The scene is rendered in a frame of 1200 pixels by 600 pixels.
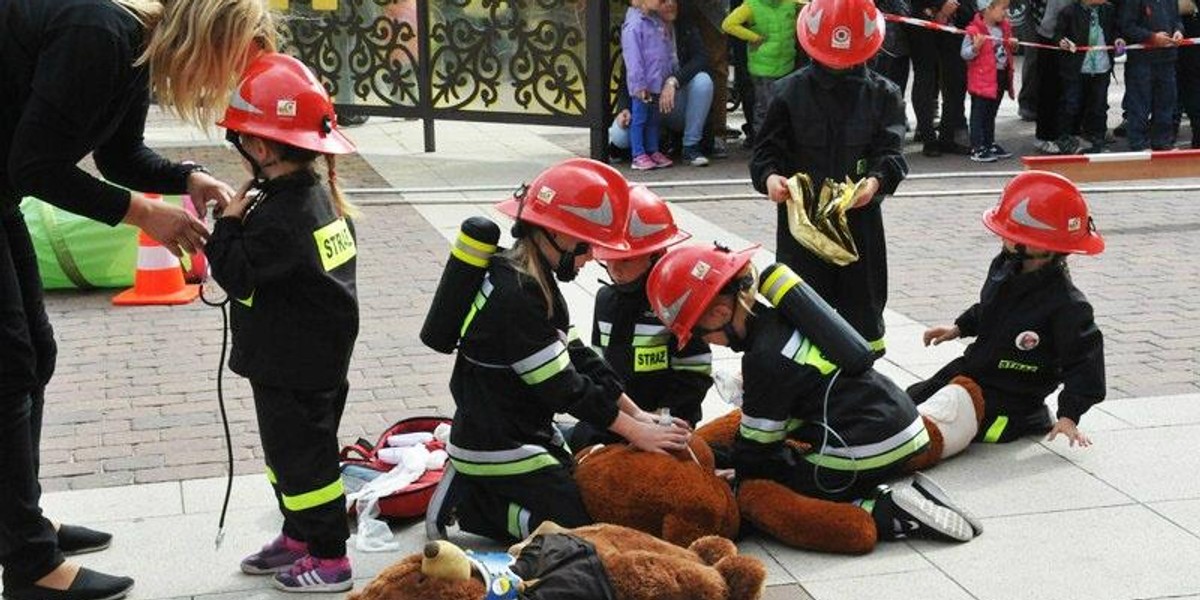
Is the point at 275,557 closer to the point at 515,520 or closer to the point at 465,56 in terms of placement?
the point at 515,520

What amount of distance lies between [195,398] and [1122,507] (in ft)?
12.2

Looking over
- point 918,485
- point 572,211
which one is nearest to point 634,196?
point 572,211

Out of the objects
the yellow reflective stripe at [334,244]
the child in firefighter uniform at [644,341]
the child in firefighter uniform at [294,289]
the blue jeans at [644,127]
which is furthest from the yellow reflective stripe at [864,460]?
the blue jeans at [644,127]

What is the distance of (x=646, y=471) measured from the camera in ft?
15.6

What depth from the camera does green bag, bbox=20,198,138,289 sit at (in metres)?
8.34

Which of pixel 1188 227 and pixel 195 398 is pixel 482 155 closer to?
pixel 1188 227

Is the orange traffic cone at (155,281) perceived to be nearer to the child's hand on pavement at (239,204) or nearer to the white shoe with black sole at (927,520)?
the child's hand on pavement at (239,204)

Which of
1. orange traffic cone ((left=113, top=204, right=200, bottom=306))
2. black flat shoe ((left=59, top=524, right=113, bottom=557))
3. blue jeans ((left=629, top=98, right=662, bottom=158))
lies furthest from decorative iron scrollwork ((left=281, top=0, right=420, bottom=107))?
black flat shoe ((left=59, top=524, right=113, bottom=557))

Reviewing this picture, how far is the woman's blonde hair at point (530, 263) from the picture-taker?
4.72 metres

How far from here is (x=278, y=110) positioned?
441 cm

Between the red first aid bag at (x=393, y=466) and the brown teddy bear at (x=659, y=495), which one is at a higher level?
the brown teddy bear at (x=659, y=495)

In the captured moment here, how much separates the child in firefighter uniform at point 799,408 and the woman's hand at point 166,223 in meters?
1.41

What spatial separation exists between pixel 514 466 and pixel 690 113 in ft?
28.0

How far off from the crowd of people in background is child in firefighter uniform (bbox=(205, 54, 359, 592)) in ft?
26.7
